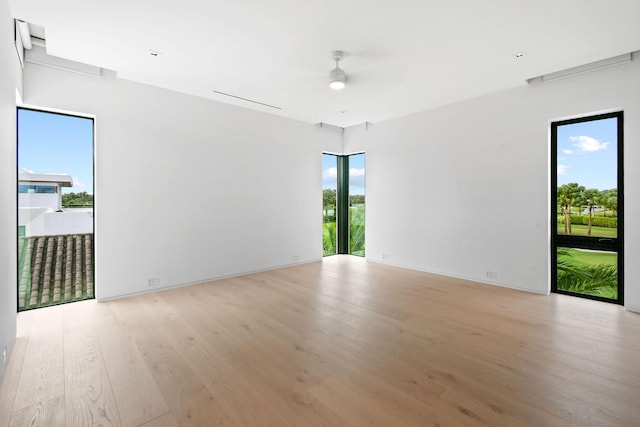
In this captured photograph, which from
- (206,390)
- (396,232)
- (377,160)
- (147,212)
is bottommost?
(206,390)

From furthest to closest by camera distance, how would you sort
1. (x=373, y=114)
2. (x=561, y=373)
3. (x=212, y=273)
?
(x=373, y=114)
(x=212, y=273)
(x=561, y=373)

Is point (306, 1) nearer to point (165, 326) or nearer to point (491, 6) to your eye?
→ point (491, 6)

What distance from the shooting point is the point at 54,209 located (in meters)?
3.83

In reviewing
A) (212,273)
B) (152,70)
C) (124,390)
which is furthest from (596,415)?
(152,70)

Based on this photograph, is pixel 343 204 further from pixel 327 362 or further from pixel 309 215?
pixel 327 362

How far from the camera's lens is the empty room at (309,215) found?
2174 mm

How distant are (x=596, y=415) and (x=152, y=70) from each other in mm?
5337

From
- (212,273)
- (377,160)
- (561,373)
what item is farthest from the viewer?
(377,160)

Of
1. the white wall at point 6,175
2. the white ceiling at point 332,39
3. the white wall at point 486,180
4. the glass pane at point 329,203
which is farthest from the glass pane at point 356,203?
the white wall at point 6,175

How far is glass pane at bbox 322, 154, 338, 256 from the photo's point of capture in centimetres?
703

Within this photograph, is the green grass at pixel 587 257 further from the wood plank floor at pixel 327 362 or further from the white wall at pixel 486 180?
the wood plank floor at pixel 327 362

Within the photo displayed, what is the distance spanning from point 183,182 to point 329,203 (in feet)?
11.4

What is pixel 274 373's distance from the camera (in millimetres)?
2314

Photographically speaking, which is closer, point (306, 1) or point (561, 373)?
point (561, 373)
